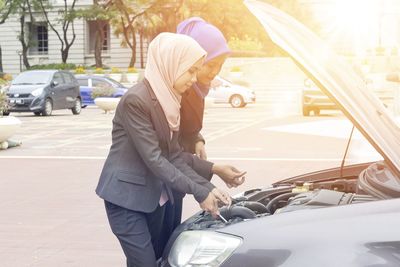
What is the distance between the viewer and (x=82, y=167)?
11641 mm

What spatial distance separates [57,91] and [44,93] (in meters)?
0.76

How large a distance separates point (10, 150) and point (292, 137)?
19.3 ft

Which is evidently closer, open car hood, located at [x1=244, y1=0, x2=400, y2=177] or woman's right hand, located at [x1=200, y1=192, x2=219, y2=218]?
open car hood, located at [x1=244, y1=0, x2=400, y2=177]

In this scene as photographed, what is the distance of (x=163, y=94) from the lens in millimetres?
3436

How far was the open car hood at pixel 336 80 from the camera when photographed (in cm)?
267

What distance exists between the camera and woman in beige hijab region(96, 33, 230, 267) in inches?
132

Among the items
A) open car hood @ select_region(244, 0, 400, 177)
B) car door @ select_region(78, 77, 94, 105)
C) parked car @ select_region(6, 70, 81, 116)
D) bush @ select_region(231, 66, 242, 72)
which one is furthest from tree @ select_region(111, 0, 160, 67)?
open car hood @ select_region(244, 0, 400, 177)

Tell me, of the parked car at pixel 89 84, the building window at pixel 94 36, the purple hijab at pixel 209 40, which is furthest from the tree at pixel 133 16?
the purple hijab at pixel 209 40

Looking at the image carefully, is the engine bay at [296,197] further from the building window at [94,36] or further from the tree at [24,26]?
the building window at [94,36]

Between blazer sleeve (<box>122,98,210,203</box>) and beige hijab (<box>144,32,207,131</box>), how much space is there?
0.11 meters

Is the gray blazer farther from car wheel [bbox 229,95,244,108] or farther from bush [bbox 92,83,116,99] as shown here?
car wheel [bbox 229,95,244,108]

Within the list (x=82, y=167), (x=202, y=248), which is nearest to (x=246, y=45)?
(x=82, y=167)

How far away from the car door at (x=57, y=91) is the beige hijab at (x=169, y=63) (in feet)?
75.5

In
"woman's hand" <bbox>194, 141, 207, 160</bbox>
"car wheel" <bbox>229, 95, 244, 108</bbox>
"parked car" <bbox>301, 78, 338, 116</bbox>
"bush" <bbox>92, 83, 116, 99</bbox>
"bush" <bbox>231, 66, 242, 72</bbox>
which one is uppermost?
"woman's hand" <bbox>194, 141, 207, 160</bbox>
